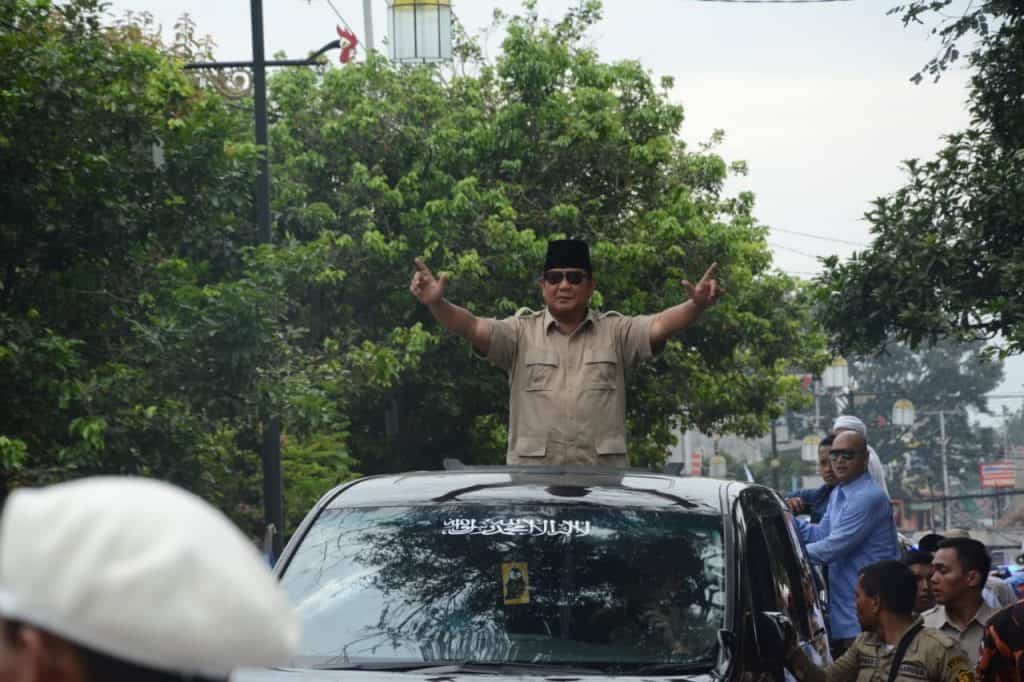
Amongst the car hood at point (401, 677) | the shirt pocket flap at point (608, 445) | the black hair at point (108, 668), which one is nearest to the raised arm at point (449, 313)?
the shirt pocket flap at point (608, 445)

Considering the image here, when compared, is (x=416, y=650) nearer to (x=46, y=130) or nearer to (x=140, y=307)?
(x=46, y=130)

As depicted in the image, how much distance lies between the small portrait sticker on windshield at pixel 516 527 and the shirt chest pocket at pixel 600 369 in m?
1.55

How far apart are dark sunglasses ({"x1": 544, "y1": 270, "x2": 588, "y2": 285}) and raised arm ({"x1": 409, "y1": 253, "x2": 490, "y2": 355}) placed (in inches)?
13.3

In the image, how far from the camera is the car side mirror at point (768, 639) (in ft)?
18.0

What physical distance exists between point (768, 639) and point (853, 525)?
3.62 metres

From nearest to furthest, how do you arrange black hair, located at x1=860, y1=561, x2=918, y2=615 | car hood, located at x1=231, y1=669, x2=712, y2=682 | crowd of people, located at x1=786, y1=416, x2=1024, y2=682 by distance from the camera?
car hood, located at x1=231, y1=669, x2=712, y2=682 < crowd of people, located at x1=786, y1=416, x2=1024, y2=682 < black hair, located at x1=860, y1=561, x2=918, y2=615

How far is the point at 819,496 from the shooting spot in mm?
10953

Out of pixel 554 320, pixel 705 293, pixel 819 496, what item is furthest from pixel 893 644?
pixel 819 496

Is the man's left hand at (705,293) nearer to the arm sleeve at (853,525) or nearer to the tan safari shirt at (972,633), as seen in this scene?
the tan safari shirt at (972,633)

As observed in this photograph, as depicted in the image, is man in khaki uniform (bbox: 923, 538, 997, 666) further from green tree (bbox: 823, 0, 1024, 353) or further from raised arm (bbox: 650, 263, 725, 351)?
green tree (bbox: 823, 0, 1024, 353)

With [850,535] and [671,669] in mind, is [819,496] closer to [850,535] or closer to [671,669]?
[850,535]

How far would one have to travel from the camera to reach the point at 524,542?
18.8 feet

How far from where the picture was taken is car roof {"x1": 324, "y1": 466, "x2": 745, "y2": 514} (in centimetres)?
593

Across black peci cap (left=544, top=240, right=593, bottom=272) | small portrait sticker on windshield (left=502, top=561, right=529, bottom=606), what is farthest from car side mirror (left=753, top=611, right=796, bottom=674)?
black peci cap (left=544, top=240, right=593, bottom=272)
